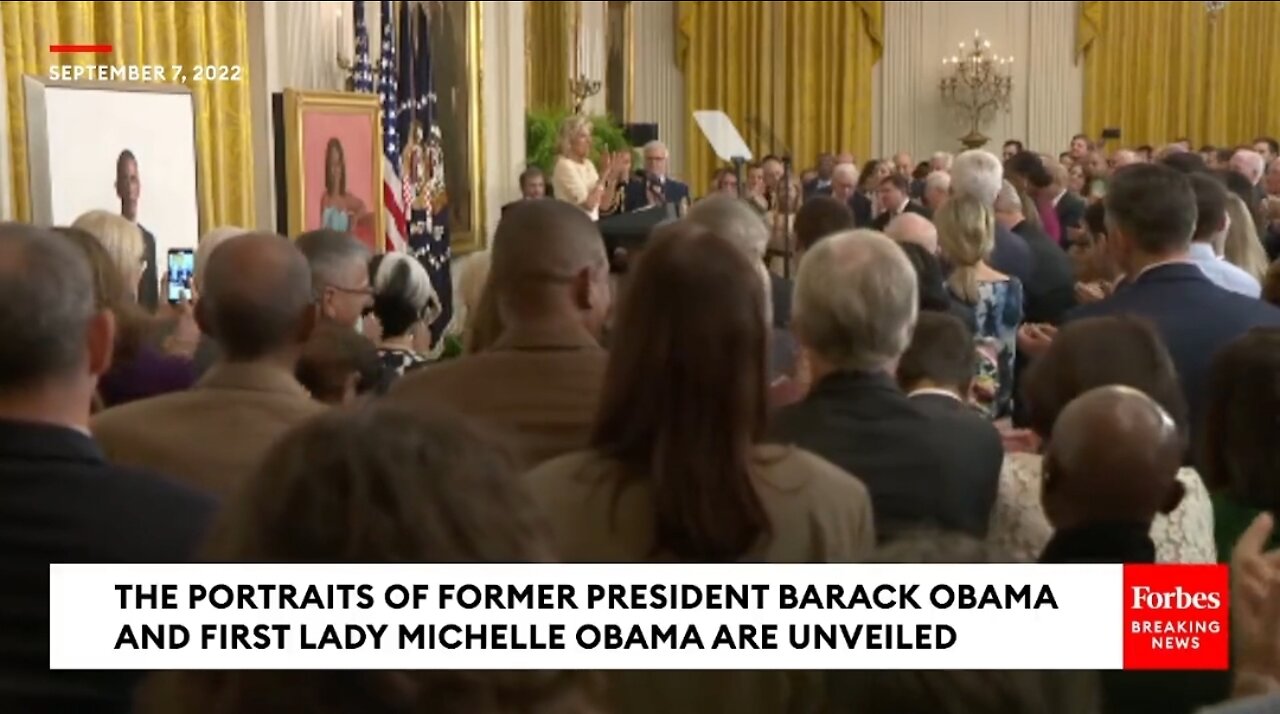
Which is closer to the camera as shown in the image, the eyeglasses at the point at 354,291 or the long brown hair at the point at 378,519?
the long brown hair at the point at 378,519

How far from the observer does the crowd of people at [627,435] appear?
1291 millimetres

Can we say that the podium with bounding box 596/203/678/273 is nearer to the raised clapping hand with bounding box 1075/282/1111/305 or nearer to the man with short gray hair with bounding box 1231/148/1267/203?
the raised clapping hand with bounding box 1075/282/1111/305

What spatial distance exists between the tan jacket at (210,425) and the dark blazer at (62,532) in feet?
2.25

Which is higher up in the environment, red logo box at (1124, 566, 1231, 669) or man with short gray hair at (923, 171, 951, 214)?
man with short gray hair at (923, 171, 951, 214)

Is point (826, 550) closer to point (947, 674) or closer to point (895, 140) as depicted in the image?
point (947, 674)

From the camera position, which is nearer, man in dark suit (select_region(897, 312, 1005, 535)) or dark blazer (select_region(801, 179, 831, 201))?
man in dark suit (select_region(897, 312, 1005, 535))

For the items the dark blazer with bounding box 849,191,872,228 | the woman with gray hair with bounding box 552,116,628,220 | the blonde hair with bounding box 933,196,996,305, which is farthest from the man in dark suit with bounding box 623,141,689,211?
the blonde hair with bounding box 933,196,996,305

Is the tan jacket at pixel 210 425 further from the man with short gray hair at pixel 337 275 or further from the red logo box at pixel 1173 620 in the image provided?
the red logo box at pixel 1173 620

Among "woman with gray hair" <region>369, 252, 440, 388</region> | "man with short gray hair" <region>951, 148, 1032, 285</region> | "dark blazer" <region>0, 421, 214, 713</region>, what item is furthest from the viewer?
"man with short gray hair" <region>951, 148, 1032, 285</region>

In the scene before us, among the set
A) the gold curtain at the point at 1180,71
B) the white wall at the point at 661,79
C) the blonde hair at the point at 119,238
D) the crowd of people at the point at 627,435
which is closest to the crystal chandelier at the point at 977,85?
the gold curtain at the point at 1180,71

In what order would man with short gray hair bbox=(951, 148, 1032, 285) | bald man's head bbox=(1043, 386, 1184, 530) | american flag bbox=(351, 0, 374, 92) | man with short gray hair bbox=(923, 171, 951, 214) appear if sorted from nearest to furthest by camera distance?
bald man's head bbox=(1043, 386, 1184, 530) → man with short gray hair bbox=(951, 148, 1032, 285) → man with short gray hair bbox=(923, 171, 951, 214) → american flag bbox=(351, 0, 374, 92)

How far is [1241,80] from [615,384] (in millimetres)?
19958

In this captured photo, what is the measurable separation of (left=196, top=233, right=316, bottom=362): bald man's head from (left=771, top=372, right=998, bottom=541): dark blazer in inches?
36.7

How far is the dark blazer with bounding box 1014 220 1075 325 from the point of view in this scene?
6.16 meters
